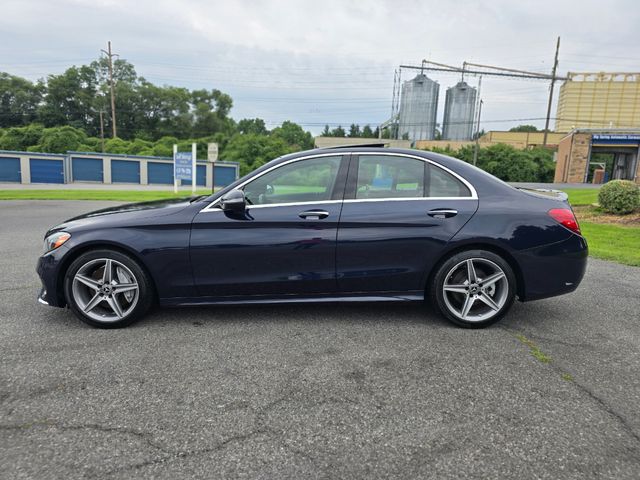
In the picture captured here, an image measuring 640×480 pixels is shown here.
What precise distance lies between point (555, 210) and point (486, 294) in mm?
969

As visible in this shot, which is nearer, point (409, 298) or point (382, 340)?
point (382, 340)

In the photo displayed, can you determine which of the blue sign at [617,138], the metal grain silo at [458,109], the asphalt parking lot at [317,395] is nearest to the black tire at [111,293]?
the asphalt parking lot at [317,395]

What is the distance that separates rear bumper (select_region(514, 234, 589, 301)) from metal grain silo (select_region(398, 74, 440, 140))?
175 ft

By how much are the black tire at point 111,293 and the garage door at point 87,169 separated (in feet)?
150

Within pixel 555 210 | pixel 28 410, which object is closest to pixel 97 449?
pixel 28 410

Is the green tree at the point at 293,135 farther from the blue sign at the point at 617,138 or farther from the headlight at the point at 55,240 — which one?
the headlight at the point at 55,240

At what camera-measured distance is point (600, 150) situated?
41.0m

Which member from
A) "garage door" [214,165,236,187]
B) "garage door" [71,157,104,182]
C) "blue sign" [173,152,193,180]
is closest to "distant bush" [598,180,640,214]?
"blue sign" [173,152,193,180]

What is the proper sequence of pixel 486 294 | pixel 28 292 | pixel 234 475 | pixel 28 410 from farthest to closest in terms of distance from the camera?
pixel 28 292
pixel 486 294
pixel 28 410
pixel 234 475

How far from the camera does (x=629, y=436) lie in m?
2.36

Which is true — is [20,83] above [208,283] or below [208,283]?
above

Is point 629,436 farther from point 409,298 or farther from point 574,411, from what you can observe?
point 409,298

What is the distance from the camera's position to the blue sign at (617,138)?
38250mm

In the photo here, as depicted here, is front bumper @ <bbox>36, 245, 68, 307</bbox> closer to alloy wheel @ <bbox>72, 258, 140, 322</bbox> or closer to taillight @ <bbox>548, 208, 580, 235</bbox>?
alloy wheel @ <bbox>72, 258, 140, 322</bbox>
